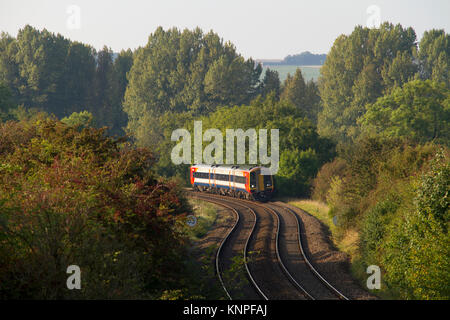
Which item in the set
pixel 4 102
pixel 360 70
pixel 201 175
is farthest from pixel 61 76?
pixel 360 70

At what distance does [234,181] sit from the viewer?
4769cm

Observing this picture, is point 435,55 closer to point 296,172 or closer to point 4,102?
point 296,172

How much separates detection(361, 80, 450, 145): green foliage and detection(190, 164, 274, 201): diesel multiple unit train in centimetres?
1701

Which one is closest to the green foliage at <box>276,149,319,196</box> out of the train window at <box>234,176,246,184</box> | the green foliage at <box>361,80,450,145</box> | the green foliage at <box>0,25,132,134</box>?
the train window at <box>234,176,246,184</box>

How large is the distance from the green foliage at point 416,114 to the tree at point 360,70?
19749 millimetres

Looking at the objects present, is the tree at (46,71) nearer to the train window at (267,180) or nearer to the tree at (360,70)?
the tree at (360,70)

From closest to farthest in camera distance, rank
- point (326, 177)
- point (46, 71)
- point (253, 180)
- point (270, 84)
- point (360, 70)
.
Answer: point (326, 177) → point (253, 180) → point (360, 70) → point (46, 71) → point (270, 84)

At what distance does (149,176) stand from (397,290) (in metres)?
10.3

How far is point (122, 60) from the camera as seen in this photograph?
349 feet

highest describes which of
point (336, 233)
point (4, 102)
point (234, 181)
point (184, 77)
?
point (184, 77)

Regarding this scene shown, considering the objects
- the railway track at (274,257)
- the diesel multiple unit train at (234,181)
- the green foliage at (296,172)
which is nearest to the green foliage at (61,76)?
the diesel multiple unit train at (234,181)

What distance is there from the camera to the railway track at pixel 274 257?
1786cm

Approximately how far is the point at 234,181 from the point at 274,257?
24695 millimetres

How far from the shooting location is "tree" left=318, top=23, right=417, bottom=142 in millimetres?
78875
